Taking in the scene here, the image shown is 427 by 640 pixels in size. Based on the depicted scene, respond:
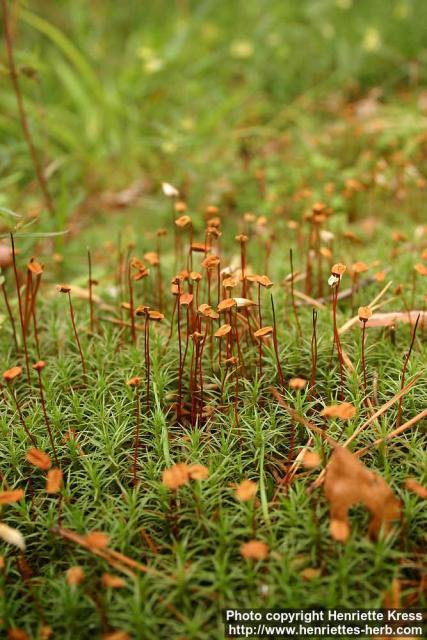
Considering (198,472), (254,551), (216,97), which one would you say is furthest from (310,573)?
(216,97)

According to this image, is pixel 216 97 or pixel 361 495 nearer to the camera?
pixel 361 495

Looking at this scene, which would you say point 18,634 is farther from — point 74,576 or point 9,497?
point 9,497

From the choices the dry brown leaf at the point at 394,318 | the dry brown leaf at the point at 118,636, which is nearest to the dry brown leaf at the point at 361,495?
the dry brown leaf at the point at 118,636

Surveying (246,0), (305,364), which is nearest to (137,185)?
(305,364)

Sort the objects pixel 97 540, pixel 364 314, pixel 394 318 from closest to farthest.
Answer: pixel 97 540 → pixel 364 314 → pixel 394 318

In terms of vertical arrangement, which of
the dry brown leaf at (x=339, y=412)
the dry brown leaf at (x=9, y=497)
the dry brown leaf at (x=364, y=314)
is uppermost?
the dry brown leaf at (x=364, y=314)

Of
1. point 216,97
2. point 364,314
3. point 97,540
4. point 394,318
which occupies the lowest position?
point 97,540

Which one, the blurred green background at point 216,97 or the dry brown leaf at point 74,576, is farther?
the blurred green background at point 216,97

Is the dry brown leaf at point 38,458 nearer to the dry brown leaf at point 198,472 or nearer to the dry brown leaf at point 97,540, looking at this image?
the dry brown leaf at point 97,540

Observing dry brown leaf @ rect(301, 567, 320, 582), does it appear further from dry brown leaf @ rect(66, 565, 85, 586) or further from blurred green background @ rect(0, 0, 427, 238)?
blurred green background @ rect(0, 0, 427, 238)
